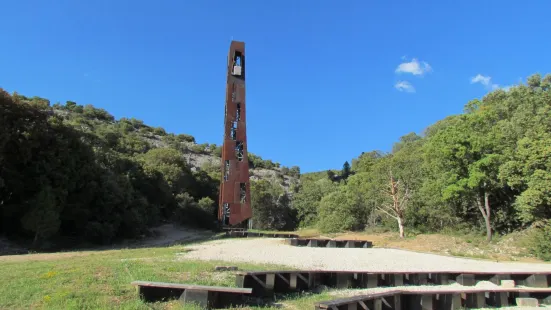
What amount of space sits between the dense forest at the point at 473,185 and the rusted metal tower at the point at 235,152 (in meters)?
10.4

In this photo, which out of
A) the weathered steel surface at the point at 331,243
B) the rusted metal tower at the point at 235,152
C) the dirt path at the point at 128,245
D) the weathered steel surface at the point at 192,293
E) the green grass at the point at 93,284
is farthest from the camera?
the rusted metal tower at the point at 235,152

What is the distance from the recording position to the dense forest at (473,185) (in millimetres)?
18547

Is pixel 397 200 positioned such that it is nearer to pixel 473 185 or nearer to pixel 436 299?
pixel 473 185

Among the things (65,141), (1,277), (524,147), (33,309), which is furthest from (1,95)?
(524,147)

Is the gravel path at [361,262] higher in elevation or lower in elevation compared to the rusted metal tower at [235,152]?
lower

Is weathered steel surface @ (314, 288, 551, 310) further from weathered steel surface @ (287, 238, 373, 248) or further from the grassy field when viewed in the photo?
weathered steel surface @ (287, 238, 373, 248)

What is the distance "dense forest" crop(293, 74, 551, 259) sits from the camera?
60.8ft

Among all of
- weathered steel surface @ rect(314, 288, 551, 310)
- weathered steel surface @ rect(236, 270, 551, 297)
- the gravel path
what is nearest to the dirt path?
the gravel path

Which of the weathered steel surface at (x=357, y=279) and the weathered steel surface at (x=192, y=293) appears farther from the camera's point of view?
the weathered steel surface at (x=357, y=279)

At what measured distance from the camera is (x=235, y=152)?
27.8 metres

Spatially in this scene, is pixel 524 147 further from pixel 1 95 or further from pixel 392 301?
pixel 1 95

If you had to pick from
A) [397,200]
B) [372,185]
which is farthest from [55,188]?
[372,185]

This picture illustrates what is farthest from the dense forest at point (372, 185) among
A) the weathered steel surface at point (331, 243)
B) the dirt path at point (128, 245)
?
the weathered steel surface at point (331, 243)

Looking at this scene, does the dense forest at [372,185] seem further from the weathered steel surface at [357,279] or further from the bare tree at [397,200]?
the weathered steel surface at [357,279]
